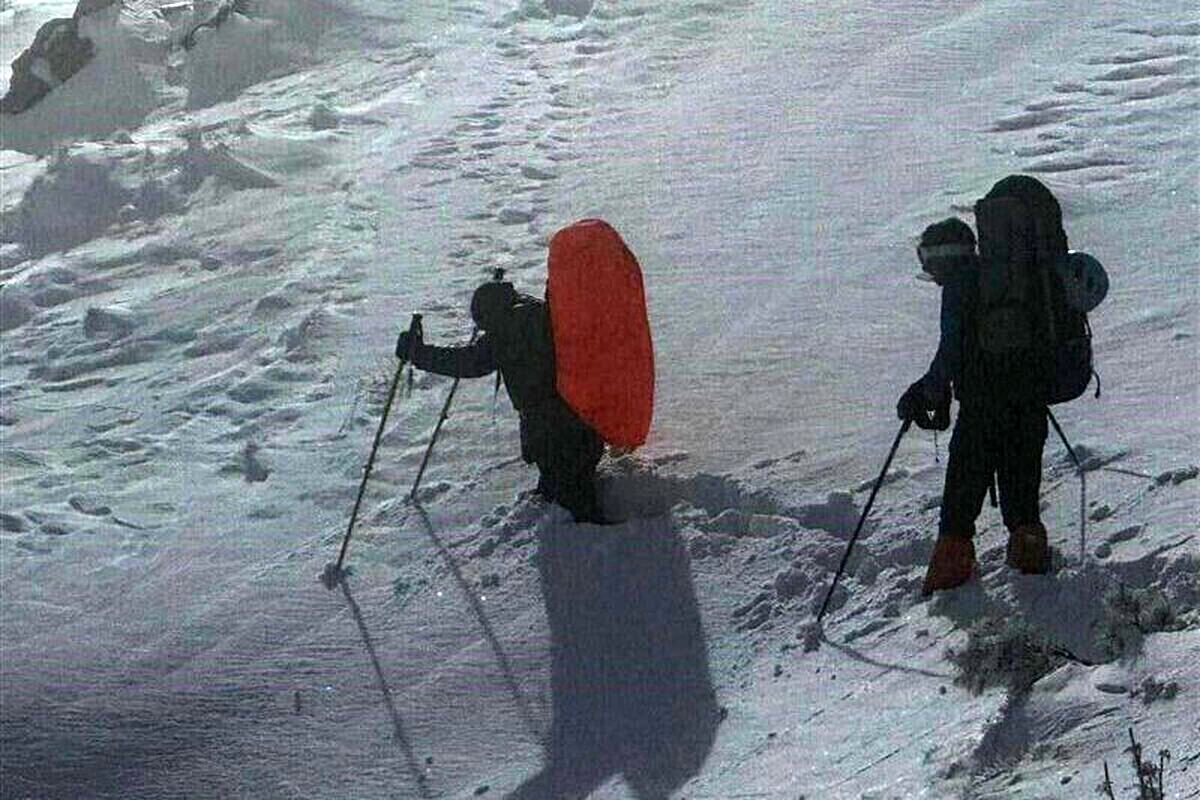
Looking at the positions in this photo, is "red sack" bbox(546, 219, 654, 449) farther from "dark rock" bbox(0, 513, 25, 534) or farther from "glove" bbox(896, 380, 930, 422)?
"dark rock" bbox(0, 513, 25, 534)

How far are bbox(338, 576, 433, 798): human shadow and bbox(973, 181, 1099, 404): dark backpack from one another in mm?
2860

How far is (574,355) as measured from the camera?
8.64 m

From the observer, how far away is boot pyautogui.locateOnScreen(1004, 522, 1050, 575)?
7.21m

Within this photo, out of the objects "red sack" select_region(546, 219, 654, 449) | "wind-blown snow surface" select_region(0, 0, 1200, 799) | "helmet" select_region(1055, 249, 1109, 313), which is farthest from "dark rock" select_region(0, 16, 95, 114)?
"helmet" select_region(1055, 249, 1109, 313)

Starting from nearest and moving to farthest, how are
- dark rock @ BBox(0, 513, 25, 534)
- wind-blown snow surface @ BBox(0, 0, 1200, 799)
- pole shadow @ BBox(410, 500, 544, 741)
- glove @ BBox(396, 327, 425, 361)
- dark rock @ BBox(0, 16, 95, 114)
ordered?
1. wind-blown snow surface @ BBox(0, 0, 1200, 799)
2. pole shadow @ BBox(410, 500, 544, 741)
3. glove @ BBox(396, 327, 425, 361)
4. dark rock @ BBox(0, 513, 25, 534)
5. dark rock @ BBox(0, 16, 95, 114)

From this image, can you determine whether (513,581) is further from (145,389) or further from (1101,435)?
(145,389)

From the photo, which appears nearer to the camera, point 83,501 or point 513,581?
point 513,581

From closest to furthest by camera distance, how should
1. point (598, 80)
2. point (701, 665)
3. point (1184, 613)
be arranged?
point (1184, 613)
point (701, 665)
point (598, 80)

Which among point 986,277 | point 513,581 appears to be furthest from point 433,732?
point 986,277

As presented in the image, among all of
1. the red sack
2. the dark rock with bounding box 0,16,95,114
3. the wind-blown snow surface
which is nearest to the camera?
the wind-blown snow surface

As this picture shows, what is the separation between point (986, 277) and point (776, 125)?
27.6 ft

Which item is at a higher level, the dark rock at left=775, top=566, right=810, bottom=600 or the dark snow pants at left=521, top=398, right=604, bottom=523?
the dark snow pants at left=521, top=398, right=604, bottom=523

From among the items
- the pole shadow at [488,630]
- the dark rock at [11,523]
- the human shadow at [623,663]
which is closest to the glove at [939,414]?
the human shadow at [623,663]

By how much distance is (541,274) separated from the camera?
12938 millimetres
